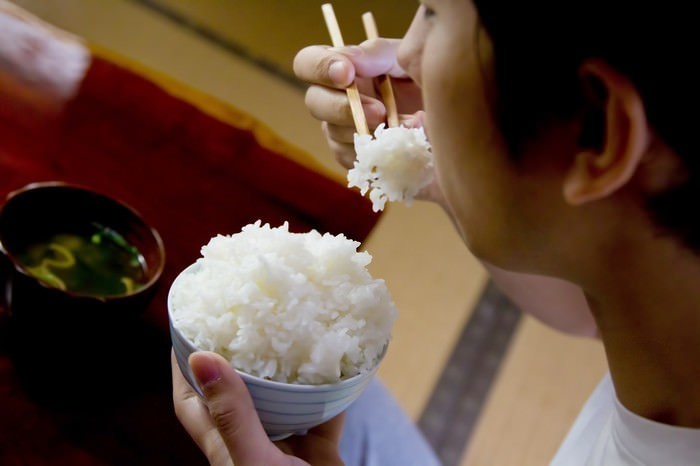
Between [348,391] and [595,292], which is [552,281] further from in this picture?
[348,391]

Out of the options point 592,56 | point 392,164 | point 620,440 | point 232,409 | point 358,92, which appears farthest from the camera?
point 358,92

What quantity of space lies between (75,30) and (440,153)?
9.21 feet

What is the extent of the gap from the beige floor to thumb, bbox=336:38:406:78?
3.07 ft

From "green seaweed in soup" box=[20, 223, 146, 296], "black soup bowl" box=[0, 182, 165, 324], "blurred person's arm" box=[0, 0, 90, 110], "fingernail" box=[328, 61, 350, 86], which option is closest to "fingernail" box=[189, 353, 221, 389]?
"black soup bowl" box=[0, 182, 165, 324]

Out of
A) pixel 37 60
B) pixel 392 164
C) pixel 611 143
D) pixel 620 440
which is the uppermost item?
pixel 611 143

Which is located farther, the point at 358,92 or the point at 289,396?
the point at 358,92

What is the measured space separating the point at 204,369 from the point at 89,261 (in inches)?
17.5

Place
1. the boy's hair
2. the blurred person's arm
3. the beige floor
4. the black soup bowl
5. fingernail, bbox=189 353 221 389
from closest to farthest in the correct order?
1. the boy's hair
2. fingernail, bbox=189 353 221 389
3. the black soup bowl
4. the blurred person's arm
5. the beige floor

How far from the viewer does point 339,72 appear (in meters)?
1.12

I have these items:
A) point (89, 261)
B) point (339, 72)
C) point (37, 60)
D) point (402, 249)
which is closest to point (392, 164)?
point (339, 72)

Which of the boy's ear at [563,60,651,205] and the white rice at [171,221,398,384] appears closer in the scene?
the boy's ear at [563,60,651,205]

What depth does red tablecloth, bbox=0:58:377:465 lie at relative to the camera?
950 millimetres

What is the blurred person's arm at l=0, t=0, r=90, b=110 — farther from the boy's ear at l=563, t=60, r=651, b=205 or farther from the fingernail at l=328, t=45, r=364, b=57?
the boy's ear at l=563, t=60, r=651, b=205

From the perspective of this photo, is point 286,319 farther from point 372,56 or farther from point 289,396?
point 372,56
